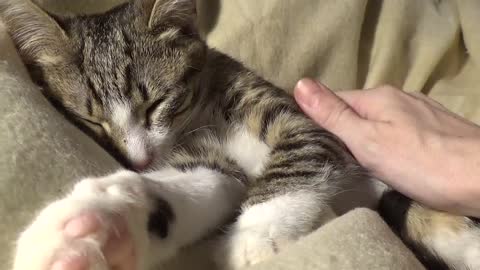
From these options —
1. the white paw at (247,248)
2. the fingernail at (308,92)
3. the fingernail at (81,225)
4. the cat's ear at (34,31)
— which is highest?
the fingernail at (81,225)

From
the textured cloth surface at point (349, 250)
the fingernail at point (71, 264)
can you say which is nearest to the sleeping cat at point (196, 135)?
the textured cloth surface at point (349, 250)

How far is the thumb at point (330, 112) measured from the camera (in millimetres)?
1179

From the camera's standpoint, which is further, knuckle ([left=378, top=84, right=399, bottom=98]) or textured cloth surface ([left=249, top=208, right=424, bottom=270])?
knuckle ([left=378, top=84, right=399, bottom=98])

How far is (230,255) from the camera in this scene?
0.85 metres

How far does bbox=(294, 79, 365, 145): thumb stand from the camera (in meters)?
1.18

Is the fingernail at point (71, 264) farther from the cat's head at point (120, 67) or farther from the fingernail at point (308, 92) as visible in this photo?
the fingernail at point (308, 92)

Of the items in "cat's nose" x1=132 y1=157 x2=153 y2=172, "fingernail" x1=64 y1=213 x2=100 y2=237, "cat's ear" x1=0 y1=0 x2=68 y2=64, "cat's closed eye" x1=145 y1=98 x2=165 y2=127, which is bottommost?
"cat's nose" x1=132 y1=157 x2=153 y2=172

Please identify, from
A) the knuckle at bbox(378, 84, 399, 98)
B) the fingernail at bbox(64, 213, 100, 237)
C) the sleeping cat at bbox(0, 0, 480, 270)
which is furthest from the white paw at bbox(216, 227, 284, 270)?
the knuckle at bbox(378, 84, 399, 98)

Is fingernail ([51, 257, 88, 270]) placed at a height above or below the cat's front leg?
above

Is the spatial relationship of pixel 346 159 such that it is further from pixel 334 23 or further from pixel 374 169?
pixel 334 23

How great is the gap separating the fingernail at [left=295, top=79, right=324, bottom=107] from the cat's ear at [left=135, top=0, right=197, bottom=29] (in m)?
0.27

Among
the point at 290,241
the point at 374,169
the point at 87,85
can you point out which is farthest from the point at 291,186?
the point at 87,85

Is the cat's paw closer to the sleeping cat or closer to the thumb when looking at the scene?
the sleeping cat

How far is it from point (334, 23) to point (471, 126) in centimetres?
44
